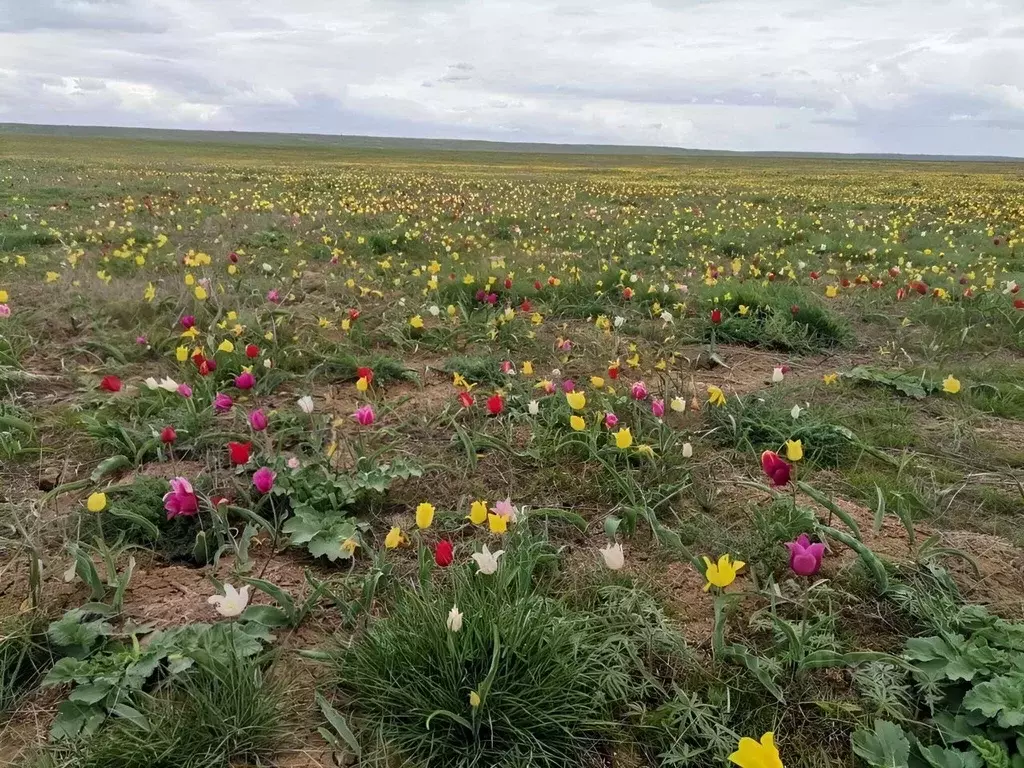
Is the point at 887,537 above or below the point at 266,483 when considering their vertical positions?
below

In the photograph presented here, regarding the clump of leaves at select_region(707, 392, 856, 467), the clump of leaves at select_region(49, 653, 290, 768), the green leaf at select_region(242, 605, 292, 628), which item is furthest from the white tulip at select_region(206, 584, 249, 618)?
the clump of leaves at select_region(707, 392, 856, 467)

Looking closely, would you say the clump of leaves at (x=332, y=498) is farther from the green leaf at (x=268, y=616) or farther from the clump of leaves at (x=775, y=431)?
the clump of leaves at (x=775, y=431)

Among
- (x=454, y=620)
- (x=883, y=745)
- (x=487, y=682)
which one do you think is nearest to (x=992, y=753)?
(x=883, y=745)

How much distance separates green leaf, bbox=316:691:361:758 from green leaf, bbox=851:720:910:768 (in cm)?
147

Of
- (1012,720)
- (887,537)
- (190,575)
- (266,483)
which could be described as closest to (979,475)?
(887,537)

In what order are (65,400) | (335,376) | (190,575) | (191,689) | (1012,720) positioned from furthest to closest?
(335,376) → (65,400) → (190,575) → (191,689) → (1012,720)

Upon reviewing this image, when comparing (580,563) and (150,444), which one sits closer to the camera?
(580,563)

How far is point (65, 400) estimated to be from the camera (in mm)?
4344

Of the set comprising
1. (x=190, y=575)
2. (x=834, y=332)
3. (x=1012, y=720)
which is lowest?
(x=190, y=575)

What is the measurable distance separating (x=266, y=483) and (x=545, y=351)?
10.0 ft

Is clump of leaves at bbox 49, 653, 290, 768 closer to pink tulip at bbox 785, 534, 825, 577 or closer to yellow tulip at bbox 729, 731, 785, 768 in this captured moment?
yellow tulip at bbox 729, 731, 785, 768

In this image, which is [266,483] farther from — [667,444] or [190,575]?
[667,444]

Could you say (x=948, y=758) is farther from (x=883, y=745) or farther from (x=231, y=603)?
(x=231, y=603)

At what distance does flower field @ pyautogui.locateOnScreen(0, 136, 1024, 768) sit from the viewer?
204 cm
